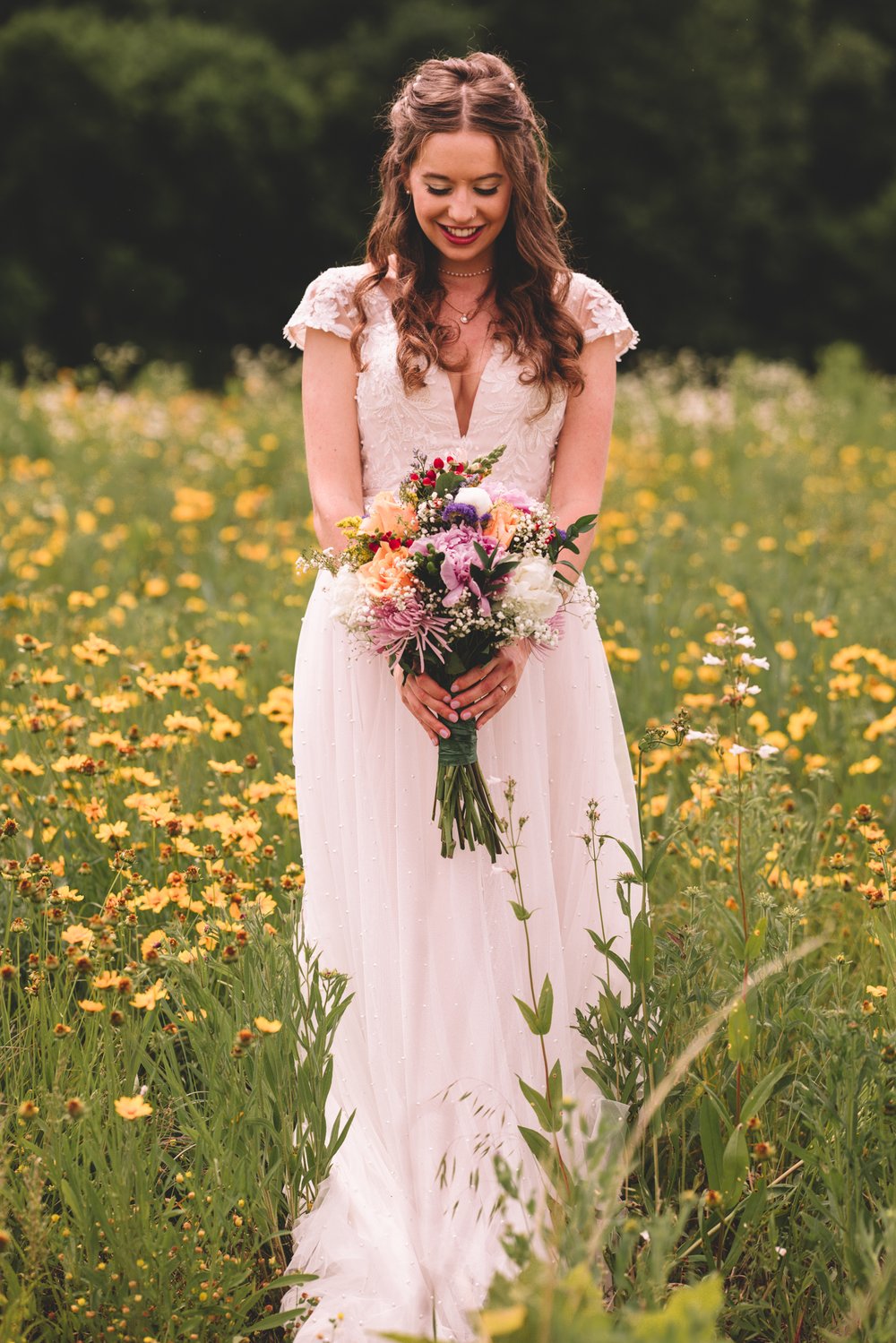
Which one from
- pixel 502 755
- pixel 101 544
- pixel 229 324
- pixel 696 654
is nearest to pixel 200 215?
pixel 229 324

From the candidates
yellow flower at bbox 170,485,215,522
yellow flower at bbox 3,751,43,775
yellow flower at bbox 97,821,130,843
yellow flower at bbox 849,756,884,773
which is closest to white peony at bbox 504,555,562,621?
yellow flower at bbox 97,821,130,843

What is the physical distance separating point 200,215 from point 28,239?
256 centimetres

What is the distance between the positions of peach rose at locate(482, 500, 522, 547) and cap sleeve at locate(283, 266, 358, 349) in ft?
2.05

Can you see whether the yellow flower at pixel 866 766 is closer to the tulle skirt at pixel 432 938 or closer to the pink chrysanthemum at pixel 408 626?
the tulle skirt at pixel 432 938

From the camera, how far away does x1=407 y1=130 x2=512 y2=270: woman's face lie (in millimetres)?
2400

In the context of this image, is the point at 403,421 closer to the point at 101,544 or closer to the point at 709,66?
the point at 101,544

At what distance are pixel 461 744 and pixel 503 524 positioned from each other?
1.21ft

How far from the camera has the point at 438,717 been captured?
7.33 feet

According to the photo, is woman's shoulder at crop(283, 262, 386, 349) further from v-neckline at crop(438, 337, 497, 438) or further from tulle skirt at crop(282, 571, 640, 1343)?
tulle skirt at crop(282, 571, 640, 1343)

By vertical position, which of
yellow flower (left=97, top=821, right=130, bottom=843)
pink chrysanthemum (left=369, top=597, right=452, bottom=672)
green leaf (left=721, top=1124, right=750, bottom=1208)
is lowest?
green leaf (left=721, top=1124, right=750, bottom=1208)

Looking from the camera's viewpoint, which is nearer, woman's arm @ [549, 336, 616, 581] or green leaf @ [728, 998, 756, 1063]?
green leaf @ [728, 998, 756, 1063]

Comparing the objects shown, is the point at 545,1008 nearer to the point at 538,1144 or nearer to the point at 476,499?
the point at 538,1144

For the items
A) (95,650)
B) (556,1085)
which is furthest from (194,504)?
(556,1085)

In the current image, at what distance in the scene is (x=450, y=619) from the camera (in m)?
2.09
